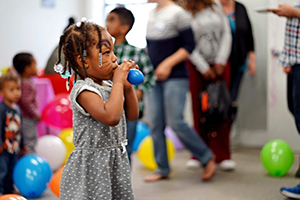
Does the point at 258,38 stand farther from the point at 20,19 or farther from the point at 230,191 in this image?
the point at 20,19

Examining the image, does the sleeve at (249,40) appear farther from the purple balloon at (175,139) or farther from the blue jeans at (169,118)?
the blue jeans at (169,118)

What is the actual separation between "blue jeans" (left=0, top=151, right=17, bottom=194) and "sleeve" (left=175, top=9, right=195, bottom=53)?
1.33 meters

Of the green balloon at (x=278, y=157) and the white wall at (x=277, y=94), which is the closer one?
the green balloon at (x=278, y=157)

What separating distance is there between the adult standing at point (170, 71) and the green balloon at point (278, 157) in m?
0.43

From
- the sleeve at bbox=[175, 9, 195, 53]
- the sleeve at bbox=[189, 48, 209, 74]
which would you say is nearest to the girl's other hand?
the sleeve at bbox=[175, 9, 195, 53]

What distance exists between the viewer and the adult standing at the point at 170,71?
2.94m

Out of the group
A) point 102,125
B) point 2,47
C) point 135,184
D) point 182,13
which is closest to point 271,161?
point 135,184

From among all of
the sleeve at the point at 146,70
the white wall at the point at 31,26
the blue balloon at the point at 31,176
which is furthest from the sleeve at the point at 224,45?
the white wall at the point at 31,26

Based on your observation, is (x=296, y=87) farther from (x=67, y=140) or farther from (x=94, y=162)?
(x=67, y=140)

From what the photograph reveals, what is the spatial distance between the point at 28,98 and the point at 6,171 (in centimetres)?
72

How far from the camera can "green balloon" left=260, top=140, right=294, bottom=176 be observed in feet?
10.2

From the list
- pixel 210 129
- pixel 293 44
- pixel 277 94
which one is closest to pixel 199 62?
pixel 210 129

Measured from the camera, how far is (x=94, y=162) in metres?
1.49

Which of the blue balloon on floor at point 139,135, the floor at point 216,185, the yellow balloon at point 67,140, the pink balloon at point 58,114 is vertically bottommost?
the floor at point 216,185
